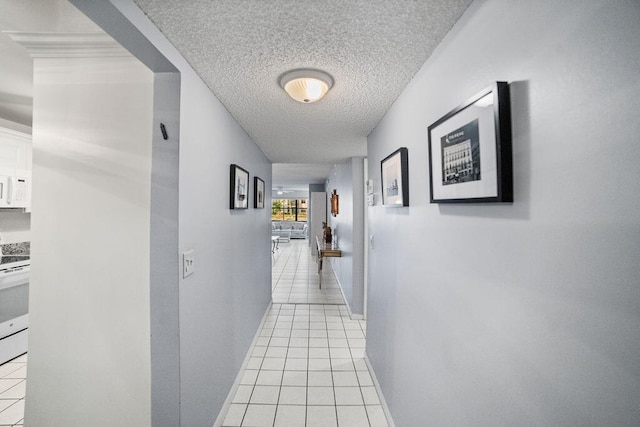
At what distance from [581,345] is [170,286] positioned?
139cm

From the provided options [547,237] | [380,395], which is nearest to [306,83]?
[547,237]

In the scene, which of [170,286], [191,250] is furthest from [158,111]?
[170,286]

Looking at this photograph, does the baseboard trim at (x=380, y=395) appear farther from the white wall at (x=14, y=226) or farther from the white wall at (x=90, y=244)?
the white wall at (x=14, y=226)

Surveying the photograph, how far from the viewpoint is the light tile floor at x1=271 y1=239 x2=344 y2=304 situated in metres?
4.27

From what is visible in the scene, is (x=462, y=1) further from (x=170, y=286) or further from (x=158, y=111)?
(x=170, y=286)

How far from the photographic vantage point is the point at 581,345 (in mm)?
552

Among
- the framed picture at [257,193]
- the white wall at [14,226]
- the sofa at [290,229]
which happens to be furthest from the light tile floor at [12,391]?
the sofa at [290,229]

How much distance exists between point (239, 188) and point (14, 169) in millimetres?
2395

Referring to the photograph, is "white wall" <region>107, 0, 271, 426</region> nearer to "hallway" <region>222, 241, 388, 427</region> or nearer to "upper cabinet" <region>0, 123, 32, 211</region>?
"hallway" <region>222, 241, 388, 427</region>

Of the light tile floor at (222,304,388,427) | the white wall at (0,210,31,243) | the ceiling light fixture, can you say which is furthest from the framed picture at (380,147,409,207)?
the white wall at (0,210,31,243)

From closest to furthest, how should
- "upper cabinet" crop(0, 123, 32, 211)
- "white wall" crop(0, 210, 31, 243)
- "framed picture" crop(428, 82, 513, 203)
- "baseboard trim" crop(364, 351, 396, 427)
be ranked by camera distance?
"framed picture" crop(428, 82, 513, 203) → "baseboard trim" crop(364, 351, 396, 427) → "upper cabinet" crop(0, 123, 32, 211) → "white wall" crop(0, 210, 31, 243)

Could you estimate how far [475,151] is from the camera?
82 cm

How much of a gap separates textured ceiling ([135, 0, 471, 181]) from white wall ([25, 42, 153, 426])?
470 mm

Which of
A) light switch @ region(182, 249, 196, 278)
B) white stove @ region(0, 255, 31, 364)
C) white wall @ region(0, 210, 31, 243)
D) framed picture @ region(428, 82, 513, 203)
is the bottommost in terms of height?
white stove @ region(0, 255, 31, 364)
